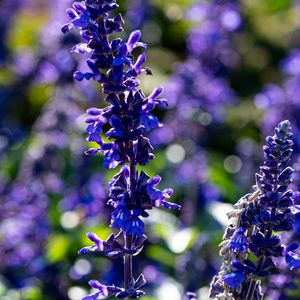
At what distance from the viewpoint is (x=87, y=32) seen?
268cm

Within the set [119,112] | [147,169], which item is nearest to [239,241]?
[119,112]

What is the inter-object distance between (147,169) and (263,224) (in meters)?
4.33

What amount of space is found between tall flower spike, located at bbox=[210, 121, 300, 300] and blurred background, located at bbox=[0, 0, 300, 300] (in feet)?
3.80

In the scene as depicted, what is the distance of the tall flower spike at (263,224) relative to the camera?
2580 millimetres

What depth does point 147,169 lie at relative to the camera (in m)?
6.92

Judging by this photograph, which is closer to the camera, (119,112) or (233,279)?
→ (233,279)

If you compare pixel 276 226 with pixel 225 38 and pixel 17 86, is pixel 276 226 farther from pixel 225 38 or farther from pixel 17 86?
pixel 17 86

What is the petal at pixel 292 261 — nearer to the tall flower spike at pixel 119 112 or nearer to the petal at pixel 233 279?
the petal at pixel 233 279

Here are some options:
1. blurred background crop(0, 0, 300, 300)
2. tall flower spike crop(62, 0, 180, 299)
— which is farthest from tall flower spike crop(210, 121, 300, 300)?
blurred background crop(0, 0, 300, 300)

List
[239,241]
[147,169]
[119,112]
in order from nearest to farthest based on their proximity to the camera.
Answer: [239,241] < [119,112] < [147,169]

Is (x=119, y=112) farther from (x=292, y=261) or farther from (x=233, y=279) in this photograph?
(x=292, y=261)

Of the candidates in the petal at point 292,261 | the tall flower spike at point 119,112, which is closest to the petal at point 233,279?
the petal at point 292,261

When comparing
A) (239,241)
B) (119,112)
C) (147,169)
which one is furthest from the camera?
(147,169)

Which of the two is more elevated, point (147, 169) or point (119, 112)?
point (147, 169)
